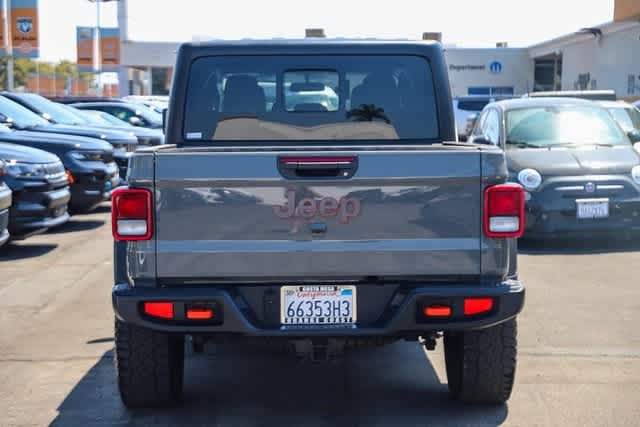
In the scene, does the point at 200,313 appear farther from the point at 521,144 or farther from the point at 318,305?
the point at 521,144

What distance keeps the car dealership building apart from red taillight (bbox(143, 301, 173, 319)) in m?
15.0

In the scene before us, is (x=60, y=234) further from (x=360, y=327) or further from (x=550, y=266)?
(x=360, y=327)

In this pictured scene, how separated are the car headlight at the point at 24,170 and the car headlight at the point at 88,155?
2.04m

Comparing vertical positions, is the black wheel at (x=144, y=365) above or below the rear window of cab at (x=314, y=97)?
below

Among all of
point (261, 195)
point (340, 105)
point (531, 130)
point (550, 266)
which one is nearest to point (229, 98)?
point (340, 105)

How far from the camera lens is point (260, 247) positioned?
15.8ft

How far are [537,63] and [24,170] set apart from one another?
44376 mm

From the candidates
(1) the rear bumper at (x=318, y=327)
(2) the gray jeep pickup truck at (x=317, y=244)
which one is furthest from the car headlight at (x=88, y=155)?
(1) the rear bumper at (x=318, y=327)

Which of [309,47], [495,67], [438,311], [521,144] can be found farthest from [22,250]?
[495,67]

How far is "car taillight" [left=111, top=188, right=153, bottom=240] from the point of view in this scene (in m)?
4.77

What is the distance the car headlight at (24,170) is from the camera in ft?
35.9

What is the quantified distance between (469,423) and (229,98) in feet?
7.38

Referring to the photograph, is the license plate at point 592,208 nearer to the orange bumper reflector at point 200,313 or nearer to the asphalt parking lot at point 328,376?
the asphalt parking lot at point 328,376

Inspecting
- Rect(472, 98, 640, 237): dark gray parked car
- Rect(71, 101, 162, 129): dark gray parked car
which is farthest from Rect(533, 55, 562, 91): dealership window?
Rect(472, 98, 640, 237): dark gray parked car
